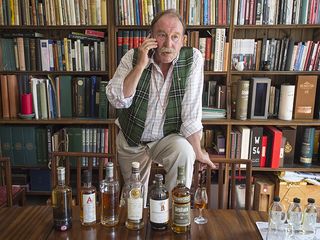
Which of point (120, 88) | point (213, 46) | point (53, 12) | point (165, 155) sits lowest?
point (165, 155)

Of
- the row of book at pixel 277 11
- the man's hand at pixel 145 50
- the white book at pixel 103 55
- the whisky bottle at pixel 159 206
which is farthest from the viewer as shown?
the white book at pixel 103 55

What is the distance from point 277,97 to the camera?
8.49ft

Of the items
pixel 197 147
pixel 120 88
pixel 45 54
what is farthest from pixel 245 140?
pixel 45 54

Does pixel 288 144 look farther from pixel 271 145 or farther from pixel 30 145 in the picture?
pixel 30 145

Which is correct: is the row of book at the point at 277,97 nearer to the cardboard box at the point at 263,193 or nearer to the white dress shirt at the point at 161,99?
the cardboard box at the point at 263,193

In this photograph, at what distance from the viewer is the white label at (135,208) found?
1008 millimetres

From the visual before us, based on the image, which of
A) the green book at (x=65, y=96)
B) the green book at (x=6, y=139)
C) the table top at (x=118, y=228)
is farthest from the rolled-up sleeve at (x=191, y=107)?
the green book at (x=6, y=139)

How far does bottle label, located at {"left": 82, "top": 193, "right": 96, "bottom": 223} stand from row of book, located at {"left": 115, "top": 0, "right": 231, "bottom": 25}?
1.74 metres

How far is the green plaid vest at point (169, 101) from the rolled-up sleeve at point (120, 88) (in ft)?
0.13

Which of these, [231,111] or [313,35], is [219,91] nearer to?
[231,111]

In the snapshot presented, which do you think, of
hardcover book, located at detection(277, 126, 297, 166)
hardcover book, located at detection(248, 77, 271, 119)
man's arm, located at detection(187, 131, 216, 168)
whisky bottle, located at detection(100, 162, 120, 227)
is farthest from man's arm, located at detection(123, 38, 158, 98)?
hardcover book, located at detection(277, 126, 297, 166)

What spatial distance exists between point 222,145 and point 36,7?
1.85 metres

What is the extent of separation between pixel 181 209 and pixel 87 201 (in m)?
0.31

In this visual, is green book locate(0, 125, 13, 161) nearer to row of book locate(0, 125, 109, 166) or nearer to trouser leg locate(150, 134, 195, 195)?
row of book locate(0, 125, 109, 166)
